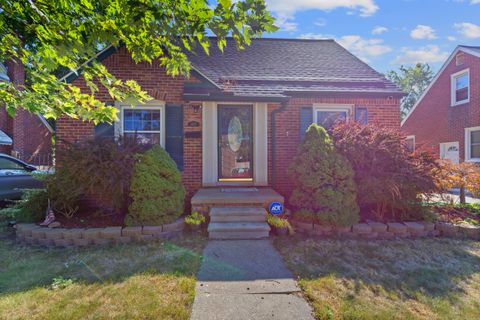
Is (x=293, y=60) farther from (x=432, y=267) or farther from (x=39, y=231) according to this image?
(x=39, y=231)

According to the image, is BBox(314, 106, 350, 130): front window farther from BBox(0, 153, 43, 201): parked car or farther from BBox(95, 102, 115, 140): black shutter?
BBox(0, 153, 43, 201): parked car

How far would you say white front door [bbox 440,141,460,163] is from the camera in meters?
13.0

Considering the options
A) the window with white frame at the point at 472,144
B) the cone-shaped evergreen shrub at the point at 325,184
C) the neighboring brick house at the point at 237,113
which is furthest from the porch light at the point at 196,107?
the window with white frame at the point at 472,144

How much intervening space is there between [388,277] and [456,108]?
1377cm

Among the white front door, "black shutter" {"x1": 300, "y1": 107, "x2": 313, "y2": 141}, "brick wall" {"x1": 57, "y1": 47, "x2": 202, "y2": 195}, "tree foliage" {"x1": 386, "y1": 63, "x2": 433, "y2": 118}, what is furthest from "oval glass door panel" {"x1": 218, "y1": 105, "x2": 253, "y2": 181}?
"tree foliage" {"x1": 386, "y1": 63, "x2": 433, "y2": 118}

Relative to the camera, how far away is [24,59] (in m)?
2.91

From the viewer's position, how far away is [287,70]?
25.3 ft

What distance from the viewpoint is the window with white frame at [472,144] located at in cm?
1204

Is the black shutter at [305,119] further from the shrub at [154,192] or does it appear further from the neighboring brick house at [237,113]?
the shrub at [154,192]

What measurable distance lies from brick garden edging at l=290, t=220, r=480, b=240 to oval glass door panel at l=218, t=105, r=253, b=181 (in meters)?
2.60

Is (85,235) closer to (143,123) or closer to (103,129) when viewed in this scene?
(103,129)

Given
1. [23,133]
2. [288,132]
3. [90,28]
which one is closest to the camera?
[90,28]

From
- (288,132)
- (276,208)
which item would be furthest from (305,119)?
(276,208)

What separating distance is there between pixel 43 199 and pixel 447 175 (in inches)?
320
